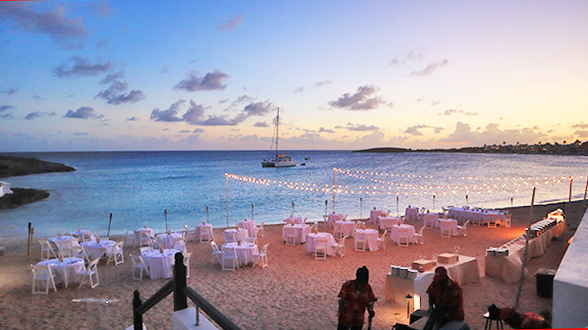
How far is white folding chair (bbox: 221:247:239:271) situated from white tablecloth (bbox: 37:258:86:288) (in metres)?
3.37

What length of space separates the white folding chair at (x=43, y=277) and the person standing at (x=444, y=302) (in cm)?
781

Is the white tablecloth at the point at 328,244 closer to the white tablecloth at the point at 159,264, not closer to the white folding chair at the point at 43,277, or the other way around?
the white tablecloth at the point at 159,264

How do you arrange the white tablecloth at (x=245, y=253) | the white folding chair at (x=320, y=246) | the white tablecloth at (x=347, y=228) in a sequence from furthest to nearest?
the white tablecloth at (x=347, y=228)
the white folding chair at (x=320, y=246)
the white tablecloth at (x=245, y=253)

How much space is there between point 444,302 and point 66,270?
26.6ft

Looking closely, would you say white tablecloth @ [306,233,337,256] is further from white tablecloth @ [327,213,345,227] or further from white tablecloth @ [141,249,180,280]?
white tablecloth @ [327,213,345,227]

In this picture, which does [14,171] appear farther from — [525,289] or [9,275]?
[525,289]

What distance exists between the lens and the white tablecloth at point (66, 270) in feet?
27.0

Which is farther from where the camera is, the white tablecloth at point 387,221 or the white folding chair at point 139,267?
the white tablecloth at point 387,221

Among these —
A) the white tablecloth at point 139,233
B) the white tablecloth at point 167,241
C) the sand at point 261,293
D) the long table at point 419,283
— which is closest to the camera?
the sand at point 261,293

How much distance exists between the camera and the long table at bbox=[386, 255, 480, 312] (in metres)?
6.61

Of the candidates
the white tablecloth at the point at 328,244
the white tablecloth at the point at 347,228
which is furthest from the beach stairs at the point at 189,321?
the white tablecloth at the point at 347,228

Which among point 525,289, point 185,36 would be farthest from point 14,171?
point 525,289

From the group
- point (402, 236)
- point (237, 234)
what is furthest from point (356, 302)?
point (237, 234)

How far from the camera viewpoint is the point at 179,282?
301 centimetres
